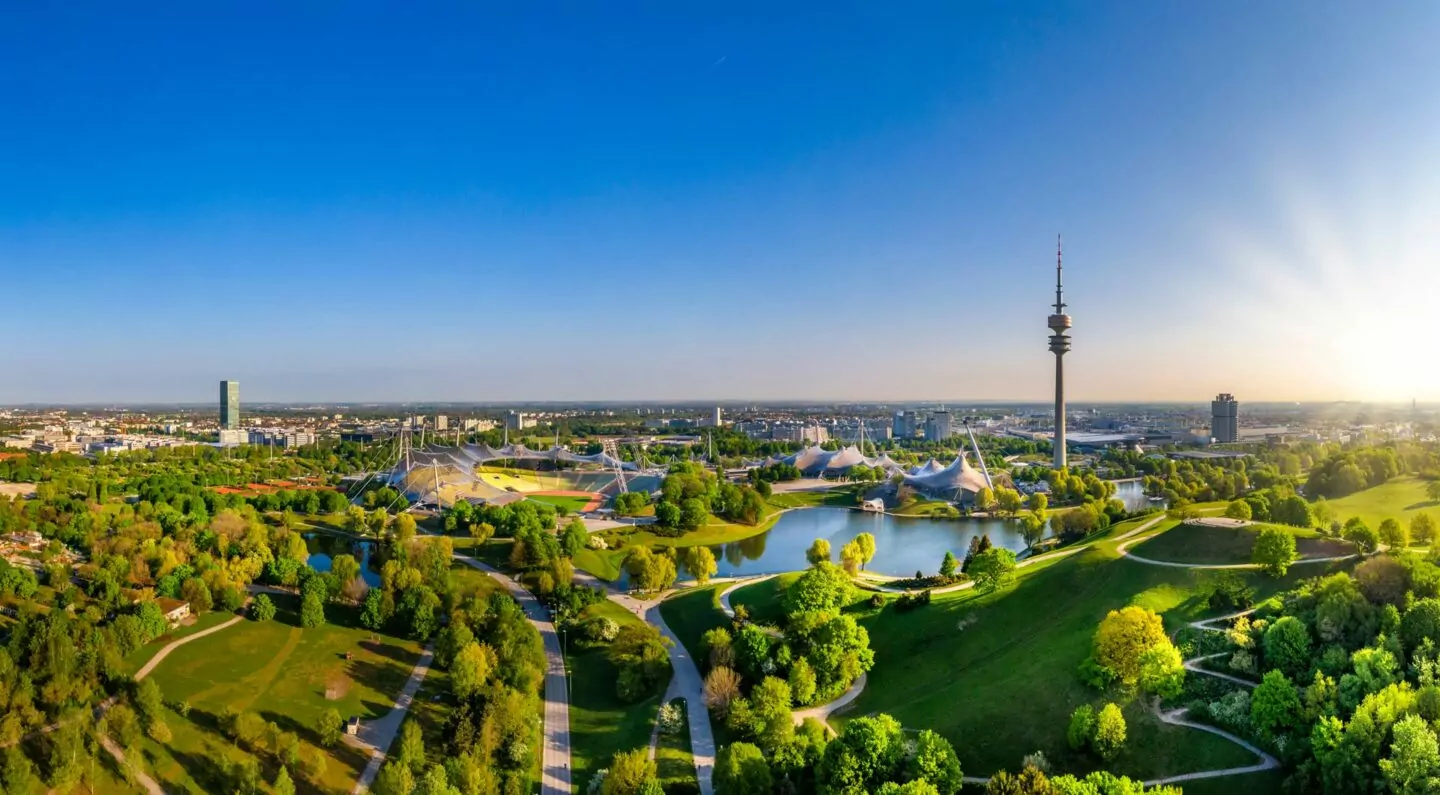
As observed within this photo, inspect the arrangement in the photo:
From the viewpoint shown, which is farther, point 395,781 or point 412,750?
point 412,750

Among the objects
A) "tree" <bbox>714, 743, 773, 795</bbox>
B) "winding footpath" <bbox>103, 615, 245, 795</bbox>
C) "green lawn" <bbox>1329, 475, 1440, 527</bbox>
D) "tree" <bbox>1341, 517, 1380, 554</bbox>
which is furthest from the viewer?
"green lawn" <bbox>1329, 475, 1440, 527</bbox>

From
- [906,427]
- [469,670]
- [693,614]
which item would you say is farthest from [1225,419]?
[469,670]

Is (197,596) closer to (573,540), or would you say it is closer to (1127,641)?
(573,540)

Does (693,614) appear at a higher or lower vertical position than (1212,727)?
lower

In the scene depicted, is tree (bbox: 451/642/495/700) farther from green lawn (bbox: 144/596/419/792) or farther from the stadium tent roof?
the stadium tent roof

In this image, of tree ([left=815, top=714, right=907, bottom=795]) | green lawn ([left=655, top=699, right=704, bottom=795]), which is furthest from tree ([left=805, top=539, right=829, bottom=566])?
tree ([left=815, top=714, right=907, bottom=795])

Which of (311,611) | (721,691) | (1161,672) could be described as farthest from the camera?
(311,611)

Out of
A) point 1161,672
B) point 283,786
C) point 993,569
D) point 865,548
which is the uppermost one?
point 993,569
